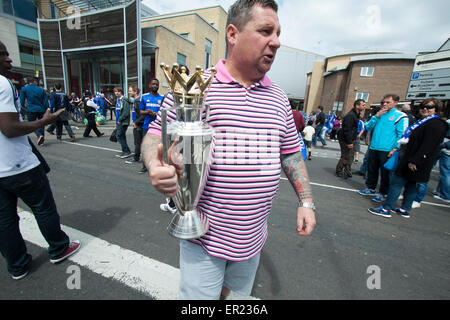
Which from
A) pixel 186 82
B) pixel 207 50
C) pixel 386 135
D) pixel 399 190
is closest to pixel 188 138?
pixel 186 82

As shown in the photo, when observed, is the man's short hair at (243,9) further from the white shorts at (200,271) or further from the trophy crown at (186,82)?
the white shorts at (200,271)

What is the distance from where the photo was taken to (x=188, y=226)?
3.28 ft

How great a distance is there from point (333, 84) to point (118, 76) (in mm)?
26434

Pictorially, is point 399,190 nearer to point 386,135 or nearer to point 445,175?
point 386,135

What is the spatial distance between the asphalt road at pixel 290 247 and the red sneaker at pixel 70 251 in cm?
6

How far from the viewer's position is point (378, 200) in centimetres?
438

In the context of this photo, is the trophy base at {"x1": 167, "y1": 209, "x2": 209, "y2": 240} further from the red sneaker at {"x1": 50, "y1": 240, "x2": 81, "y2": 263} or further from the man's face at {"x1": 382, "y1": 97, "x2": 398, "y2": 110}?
the man's face at {"x1": 382, "y1": 97, "x2": 398, "y2": 110}

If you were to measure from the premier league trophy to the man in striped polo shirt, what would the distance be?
129 mm

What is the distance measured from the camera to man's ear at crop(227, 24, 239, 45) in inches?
44.8

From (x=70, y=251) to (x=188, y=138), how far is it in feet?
7.62

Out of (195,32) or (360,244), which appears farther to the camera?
(195,32)

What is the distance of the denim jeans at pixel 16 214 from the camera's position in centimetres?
180

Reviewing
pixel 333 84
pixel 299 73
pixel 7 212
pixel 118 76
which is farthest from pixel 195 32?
pixel 299 73
